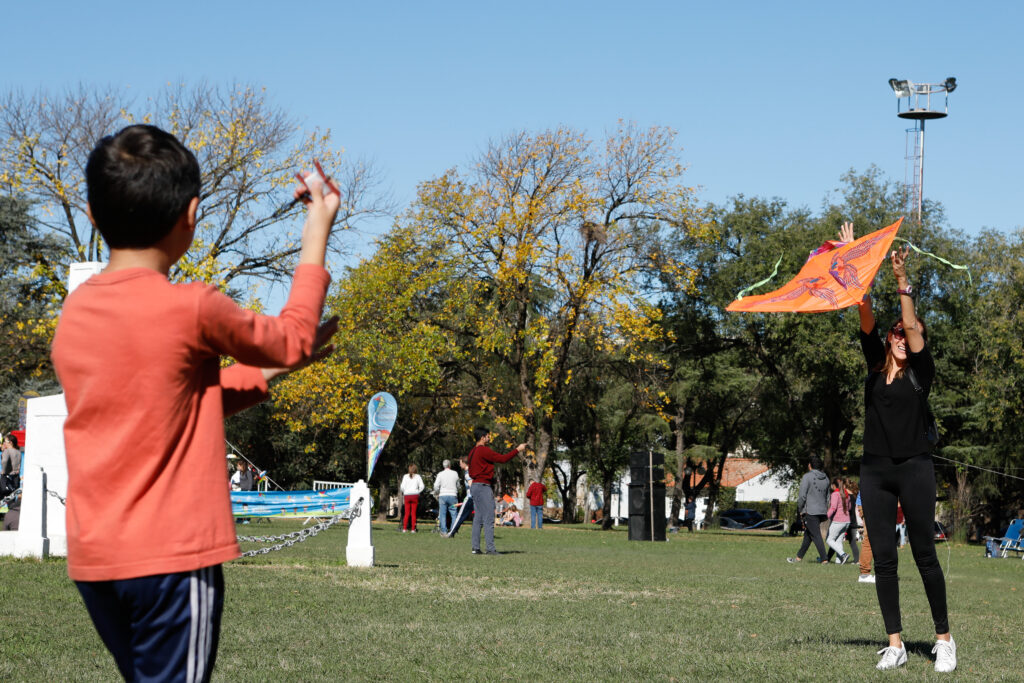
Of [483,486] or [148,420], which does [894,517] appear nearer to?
[148,420]

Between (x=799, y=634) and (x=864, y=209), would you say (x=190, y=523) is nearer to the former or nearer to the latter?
(x=799, y=634)

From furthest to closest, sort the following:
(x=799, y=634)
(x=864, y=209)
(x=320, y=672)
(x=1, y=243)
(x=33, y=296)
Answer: (x=864, y=209)
(x=1, y=243)
(x=33, y=296)
(x=799, y=634)
(x=320, y=672)

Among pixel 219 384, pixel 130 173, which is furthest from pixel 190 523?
pixel 130 173

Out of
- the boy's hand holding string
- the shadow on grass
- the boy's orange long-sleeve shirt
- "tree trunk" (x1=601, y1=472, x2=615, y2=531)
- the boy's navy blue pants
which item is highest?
the boy's hand holding string

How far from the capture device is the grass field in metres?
6.89

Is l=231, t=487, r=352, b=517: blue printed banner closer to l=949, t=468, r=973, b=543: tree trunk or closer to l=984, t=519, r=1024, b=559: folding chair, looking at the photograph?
l=984, t=519, r=1024, b=559: folding chair

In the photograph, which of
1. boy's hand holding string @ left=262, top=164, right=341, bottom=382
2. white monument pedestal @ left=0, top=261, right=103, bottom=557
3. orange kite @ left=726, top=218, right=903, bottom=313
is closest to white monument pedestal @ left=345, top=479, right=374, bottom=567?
white monument pedestal @ left=0, top=261, right=103, bottom=557

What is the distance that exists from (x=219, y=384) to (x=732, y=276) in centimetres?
4090

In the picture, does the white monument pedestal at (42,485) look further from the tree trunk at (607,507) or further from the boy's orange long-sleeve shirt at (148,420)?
the tree trunk at (607,507)

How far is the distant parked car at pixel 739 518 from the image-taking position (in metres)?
76.4

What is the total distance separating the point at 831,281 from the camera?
7344 millimetres

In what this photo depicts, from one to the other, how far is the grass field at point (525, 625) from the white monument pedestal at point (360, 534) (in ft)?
0.75

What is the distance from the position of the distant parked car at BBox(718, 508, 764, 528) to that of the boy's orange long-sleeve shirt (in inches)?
2953

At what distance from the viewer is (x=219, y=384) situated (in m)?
2.67
